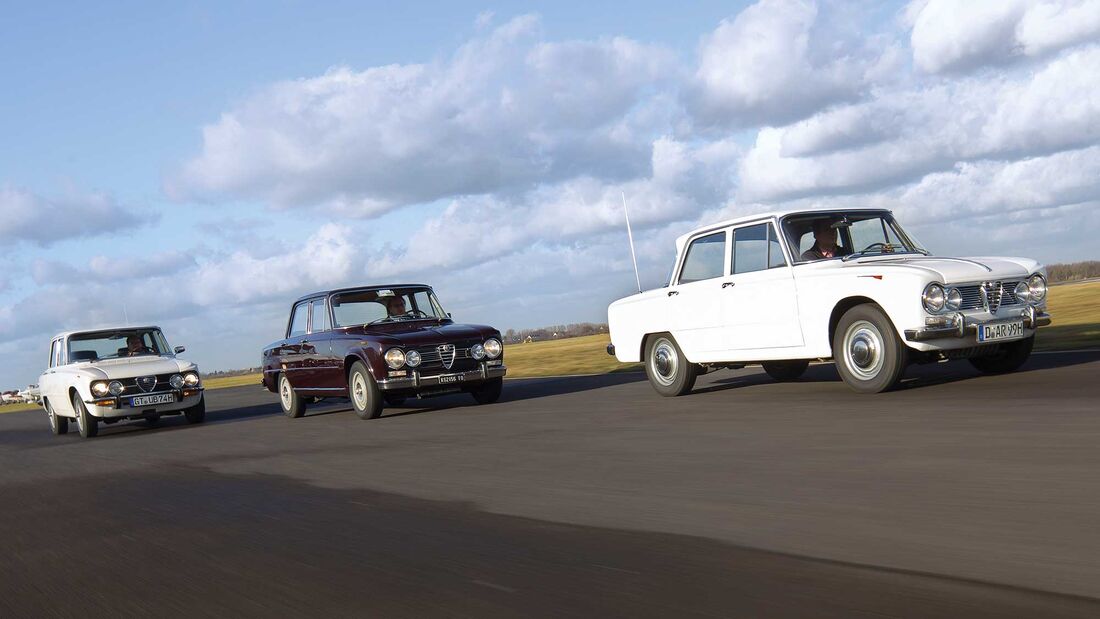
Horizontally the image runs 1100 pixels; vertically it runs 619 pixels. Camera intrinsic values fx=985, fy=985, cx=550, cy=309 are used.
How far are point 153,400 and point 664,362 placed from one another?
8.57m

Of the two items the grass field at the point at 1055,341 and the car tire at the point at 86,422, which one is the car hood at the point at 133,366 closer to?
the car tire at the point at 86,422

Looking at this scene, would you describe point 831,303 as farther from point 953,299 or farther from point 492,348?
point 492,348

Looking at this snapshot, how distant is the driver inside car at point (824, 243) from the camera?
10.3 meters

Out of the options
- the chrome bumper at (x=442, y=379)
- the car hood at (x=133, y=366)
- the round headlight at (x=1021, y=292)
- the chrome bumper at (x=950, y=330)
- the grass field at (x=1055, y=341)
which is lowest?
the grass field at (x=1055, y=341)

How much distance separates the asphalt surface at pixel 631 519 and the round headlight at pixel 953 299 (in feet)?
2.60

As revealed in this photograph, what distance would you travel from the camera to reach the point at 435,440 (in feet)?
32.4

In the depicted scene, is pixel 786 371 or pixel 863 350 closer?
pixel 863 350

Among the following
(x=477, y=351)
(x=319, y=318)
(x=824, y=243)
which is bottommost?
(x=477, y=351)

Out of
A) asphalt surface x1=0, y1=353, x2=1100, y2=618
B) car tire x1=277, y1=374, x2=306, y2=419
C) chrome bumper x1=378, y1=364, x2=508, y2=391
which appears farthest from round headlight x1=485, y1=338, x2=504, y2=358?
asphalt surface x1=0, y1=353, x2=1100, y2=618

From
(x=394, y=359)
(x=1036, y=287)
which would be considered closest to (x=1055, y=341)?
(x=1036, y=287)

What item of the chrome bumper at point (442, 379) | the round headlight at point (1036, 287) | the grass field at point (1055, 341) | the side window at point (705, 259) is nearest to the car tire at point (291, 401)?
the chrome bumper at point (442, 379)

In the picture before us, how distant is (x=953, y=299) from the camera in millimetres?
8914

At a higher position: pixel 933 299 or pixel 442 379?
pixel 933 299

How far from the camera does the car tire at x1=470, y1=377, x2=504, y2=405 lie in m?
14.4
